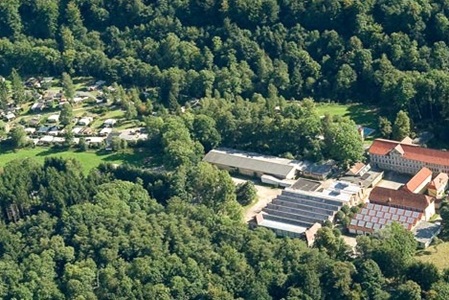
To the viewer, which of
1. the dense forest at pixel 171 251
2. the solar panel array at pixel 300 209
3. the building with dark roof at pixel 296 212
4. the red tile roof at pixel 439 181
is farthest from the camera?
the red tile roof at pixel 439 181

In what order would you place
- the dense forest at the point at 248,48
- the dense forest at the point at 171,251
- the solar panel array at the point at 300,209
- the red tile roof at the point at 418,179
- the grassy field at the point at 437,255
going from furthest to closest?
the dense forest at the point at 248,48
the red tile roof at the point at 418,179
the solar panel array at the point at 300,209
the grassy field at the point at 437,255
the dense forest at the point at 171,251

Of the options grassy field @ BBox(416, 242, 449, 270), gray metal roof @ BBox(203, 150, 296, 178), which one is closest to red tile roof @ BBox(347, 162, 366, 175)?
gray metal roof @ BBox(203, 150, 296, 178)

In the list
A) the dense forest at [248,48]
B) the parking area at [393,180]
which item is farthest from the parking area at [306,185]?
the dense forest at [248,48]

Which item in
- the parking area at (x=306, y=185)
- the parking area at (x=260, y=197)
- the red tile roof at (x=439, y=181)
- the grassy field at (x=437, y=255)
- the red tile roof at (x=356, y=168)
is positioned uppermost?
the red tile roof at (x=439, y=181)

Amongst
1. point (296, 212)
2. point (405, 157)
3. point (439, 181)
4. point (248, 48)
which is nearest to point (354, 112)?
point (405, 157)

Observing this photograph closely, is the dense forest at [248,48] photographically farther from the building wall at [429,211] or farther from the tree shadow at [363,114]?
the building wall at [429,211]

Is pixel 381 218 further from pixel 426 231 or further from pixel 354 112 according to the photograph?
pixel 354 112
